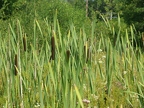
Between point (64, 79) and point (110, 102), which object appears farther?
point (110, 102)

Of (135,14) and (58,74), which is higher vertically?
(58,74)

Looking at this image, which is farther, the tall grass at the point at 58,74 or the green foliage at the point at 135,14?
the green foliage at the point at 135,14

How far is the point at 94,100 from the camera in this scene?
→ 2.45 metres

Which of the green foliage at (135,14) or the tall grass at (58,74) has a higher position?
the tall grass at (58,74)

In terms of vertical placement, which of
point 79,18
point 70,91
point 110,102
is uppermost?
point 70,91

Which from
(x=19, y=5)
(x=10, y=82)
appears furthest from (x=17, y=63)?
(x=19, y=5)

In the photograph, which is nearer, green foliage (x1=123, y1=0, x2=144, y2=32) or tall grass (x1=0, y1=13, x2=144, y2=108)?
tall grass (x1=0, y1=13, x2=144, y2=108)

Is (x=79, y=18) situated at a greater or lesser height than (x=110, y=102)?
lesser

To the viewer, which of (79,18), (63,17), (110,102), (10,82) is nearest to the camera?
(10,82)

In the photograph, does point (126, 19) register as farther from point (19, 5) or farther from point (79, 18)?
point (79, 18)

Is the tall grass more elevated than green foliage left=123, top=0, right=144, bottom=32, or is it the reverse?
the tall grass

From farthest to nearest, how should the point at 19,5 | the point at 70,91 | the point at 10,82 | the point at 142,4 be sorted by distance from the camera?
the point at 142,4 → the point at 19,5 → the point at 10,82 → the point at 70,91

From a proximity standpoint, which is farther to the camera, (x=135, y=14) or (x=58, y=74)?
(x=135, y=14)

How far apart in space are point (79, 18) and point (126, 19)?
28.2ft
